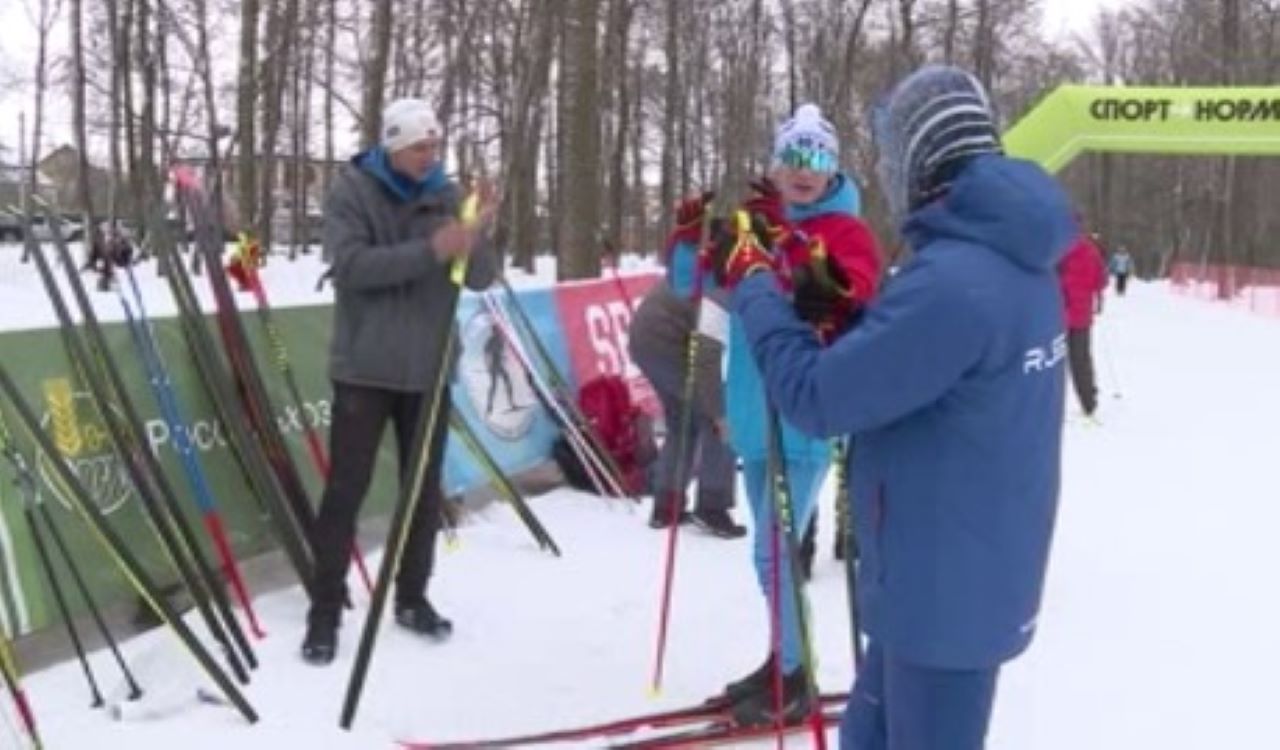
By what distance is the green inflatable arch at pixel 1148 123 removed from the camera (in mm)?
16578

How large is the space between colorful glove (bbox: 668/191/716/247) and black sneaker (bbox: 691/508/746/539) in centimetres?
240

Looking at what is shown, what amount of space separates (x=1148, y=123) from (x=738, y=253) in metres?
15.0

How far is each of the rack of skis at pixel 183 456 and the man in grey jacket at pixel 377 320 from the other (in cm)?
20

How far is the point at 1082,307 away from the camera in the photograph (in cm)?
1112

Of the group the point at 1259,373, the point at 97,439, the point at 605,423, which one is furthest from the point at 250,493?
the point at 1259,373

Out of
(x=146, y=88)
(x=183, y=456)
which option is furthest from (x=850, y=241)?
(x=146, y=88)

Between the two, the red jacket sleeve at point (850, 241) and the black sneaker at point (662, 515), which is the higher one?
the red jacket sleeve at point (850, 241)

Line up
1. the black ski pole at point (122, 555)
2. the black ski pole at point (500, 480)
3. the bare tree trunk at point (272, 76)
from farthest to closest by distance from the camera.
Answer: the bare tree trunk at point (272, 76) < the black ski pole at point (500, 480) < the black ski pole at point (122, 555)

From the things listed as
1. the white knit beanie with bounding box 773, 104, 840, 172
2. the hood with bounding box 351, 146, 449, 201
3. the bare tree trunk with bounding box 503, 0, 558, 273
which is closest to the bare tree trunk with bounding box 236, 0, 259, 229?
the bare tree trunk with bounding box 503, 0, 558, 273

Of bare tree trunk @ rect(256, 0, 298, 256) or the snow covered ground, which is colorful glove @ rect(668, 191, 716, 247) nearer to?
the snow covered ground

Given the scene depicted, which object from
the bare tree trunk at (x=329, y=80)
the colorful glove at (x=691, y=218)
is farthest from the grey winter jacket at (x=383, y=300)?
the bare tree trunk at (x=329, y=80)

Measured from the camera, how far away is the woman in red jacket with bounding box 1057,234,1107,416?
10.9 meters

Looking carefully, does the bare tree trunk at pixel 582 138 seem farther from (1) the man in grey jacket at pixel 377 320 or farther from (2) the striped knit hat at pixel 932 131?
(2) the striped knit hat at pixel 932 131

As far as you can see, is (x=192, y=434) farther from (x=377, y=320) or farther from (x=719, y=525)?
(x=719, y=525)
